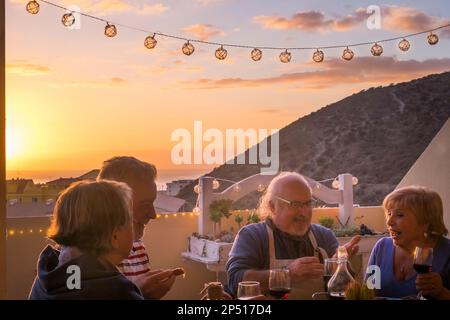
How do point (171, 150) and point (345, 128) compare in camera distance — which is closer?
point (171, 150)

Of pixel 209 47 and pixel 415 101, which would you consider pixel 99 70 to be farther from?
pixel 415 101

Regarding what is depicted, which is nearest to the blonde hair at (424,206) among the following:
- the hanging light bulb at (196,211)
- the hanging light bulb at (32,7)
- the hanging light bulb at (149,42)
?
the hanging light bulb at (149,42)

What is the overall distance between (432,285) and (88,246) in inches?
44.7

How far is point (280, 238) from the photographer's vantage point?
2.66 meters

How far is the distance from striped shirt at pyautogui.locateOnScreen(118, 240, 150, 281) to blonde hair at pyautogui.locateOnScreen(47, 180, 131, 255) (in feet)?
1.91

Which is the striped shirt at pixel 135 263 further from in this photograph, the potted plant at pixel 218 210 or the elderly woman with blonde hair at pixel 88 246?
the potted plant at pixel 218 210

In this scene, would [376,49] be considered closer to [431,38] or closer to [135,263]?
[431,38]

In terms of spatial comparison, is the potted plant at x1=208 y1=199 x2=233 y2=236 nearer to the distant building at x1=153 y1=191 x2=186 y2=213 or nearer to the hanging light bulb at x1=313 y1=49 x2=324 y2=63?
the distant building at x1=153 y1=191 x2=186 y2=213

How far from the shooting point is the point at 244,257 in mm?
2582

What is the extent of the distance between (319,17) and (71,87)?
1.94 meters

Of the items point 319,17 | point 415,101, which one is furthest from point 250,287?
point 415,101

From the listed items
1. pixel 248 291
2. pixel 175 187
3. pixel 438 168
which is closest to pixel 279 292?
pixel 248 291

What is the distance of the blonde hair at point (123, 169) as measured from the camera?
2.22 m

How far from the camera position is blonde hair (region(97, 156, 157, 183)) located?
7.28ft
